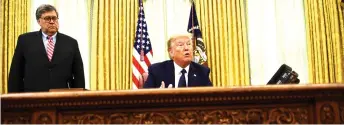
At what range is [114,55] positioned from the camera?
8031 millimetres

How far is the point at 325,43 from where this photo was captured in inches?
316

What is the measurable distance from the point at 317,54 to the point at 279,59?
531 millimetres

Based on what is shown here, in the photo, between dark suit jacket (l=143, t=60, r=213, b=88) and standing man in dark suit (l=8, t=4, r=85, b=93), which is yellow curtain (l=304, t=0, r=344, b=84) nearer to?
dark suit jacket (l=143, t=60, r=213, b=88)

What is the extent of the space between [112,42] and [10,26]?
143cm

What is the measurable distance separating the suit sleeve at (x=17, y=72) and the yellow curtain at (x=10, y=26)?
3.37 meters

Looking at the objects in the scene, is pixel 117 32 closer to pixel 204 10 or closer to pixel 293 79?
pixel 204 10

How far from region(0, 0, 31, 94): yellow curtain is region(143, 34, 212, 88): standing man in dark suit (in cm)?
394

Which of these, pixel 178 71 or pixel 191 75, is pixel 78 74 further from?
pixel 191 75

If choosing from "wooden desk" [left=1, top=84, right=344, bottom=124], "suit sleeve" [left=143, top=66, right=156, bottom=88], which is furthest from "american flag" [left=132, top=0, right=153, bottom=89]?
"wooden desk" [left=1, top=84, right=344, bottom=124]

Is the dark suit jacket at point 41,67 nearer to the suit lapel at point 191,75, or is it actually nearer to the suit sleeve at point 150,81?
the suit sleeve at point 150,81

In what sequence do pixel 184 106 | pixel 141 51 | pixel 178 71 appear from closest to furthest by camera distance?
pixel 184 106 → pixel 178 71 → pixel 141 51

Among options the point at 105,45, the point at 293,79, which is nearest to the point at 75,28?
the point at 105,45

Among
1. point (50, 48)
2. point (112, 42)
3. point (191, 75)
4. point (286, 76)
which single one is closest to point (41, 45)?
point (50, 48)

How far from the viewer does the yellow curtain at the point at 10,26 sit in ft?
25.9
